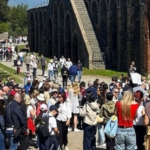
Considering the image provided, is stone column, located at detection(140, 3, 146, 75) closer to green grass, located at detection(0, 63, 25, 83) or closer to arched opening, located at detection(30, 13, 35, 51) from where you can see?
green grass, located at detection(0, 63, 25, 83)

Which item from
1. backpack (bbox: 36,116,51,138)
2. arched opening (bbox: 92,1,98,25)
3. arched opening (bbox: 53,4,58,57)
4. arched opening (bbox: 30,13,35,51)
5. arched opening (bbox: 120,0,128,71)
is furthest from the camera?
arched opening (bbox: 30,13,35,51)

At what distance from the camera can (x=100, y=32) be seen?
46094 millimetres

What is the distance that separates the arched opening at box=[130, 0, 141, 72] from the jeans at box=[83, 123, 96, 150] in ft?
79.2

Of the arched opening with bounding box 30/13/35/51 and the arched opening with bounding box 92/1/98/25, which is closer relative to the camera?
the arched opening with bounding box 92/1/98/25

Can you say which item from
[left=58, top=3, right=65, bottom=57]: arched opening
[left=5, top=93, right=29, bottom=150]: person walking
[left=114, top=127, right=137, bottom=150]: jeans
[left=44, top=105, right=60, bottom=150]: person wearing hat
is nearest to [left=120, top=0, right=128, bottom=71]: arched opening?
[left=58, top=3, right=65, bottom=57]: arched opening

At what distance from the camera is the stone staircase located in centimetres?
3984

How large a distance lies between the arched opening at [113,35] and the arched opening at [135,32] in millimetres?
3823

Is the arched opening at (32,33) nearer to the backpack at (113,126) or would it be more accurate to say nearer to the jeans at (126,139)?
the backpack at (113,126)

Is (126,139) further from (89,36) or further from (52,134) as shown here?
(89,36)

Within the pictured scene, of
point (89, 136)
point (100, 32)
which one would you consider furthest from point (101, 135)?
point (100, 32)

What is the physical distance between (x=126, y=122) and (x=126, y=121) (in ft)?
0.08

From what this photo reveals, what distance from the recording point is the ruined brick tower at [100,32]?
37.4m

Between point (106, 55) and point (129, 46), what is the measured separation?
15.6ft

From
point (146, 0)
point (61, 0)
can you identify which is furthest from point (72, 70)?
point (61, 0)
